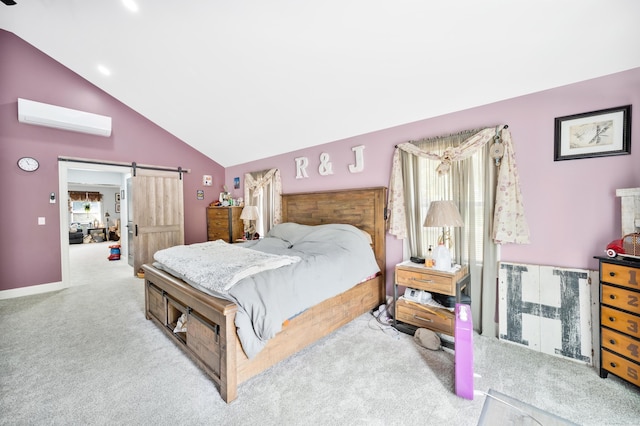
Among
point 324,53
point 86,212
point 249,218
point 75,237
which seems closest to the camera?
point 324,53

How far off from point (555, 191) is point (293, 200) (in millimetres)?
3197

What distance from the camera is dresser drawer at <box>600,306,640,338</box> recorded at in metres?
1.68

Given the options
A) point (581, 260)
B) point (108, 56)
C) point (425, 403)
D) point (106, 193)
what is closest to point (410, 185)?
point (581, 260)

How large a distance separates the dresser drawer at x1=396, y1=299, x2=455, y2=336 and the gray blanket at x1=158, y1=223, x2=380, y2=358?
481 millimetres

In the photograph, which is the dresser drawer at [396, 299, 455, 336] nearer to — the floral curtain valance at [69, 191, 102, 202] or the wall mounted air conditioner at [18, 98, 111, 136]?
the wall mounted air conditioner at [18, 98, 111, 136]

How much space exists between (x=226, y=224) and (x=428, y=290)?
408 cm

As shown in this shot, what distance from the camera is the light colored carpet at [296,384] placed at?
1559mm

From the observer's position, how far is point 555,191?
2.21 meters

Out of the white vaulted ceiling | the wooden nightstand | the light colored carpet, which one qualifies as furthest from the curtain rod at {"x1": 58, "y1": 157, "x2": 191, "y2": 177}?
the wooden nightstand

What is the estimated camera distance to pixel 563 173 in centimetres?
218

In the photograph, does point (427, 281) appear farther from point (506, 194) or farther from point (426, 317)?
point (506, 194)

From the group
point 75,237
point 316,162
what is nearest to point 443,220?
point 316,162

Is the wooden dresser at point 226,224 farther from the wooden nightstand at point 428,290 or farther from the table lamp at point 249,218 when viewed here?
the wooden nightstand at point 428,290

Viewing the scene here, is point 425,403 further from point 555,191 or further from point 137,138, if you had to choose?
point 137,138
